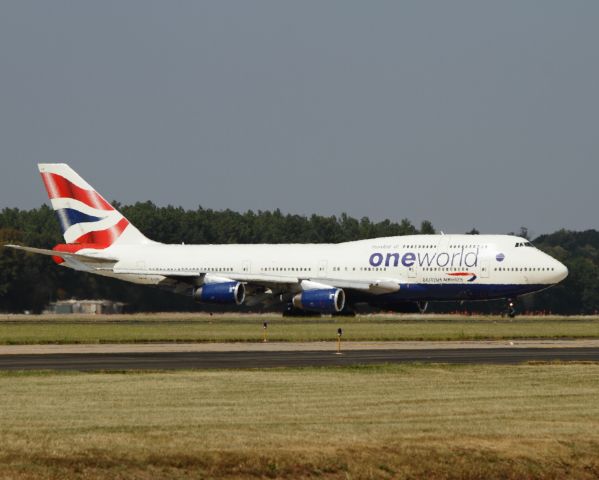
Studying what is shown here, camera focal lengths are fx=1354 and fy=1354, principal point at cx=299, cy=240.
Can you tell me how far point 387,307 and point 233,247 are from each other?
36.6ft

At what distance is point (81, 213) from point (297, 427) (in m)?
70.2

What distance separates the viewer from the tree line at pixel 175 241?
105 metres

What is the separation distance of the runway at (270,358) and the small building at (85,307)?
5729 cm

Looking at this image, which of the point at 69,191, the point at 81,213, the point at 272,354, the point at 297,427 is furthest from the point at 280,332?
the point at 297,427

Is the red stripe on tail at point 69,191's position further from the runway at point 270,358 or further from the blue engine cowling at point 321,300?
the runway at point 270,358

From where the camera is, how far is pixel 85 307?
348ft

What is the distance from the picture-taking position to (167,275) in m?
87.1

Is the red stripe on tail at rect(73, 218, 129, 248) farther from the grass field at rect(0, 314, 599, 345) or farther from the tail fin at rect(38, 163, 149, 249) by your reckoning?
the grass field at rect(0, 314, 599, 345)

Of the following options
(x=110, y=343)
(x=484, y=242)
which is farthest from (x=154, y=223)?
(x=110, y=343)

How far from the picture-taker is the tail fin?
9219 centimetres

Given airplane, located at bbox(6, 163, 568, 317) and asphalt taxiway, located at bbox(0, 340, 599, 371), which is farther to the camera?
airplane, located at bbox(6, 163, 568, 317)

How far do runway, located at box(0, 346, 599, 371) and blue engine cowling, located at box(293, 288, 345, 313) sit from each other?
108ft

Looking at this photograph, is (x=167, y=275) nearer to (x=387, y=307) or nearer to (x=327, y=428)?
(x=387, y=307)

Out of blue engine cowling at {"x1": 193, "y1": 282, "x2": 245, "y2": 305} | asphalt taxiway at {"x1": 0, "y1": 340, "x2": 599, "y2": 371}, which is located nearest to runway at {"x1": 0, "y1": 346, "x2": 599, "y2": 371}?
asphalt taxiway at {"x1": 0, "y1": 340, "x2": 599, "y2": 371}
